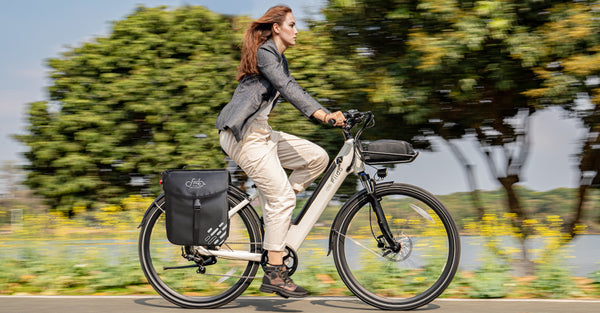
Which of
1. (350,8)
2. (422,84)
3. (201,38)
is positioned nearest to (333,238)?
(422,84)

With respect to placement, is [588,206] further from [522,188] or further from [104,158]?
[104,158]

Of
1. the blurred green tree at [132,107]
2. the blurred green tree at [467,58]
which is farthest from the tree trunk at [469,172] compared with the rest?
the blurred green tree at [132,107]

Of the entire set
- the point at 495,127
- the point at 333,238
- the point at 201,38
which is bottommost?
the point at 333,238

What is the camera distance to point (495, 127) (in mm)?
7324

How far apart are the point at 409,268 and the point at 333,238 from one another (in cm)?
54

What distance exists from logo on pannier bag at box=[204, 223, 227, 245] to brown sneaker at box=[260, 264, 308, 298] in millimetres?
385

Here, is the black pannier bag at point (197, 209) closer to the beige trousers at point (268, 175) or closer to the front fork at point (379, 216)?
the beige trousers at point (268, 175)

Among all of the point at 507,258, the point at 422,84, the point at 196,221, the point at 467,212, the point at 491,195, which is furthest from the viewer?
the point at 491,195

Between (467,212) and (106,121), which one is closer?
(467,212)

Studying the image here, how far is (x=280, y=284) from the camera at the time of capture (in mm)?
4262

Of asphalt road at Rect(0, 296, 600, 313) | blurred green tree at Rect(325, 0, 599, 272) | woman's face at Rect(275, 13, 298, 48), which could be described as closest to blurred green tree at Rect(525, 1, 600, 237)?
blurred green tree at Rect(325, 0, 599, 272)

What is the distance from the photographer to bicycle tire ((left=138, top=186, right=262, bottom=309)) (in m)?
4.50

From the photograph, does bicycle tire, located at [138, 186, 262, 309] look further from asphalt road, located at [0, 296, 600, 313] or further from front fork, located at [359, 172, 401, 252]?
front fork, located at [359, 172, 401, 252]

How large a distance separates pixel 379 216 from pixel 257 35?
1.43m
